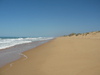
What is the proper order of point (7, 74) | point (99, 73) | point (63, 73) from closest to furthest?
point (99, 73) < point (63, 73) < point (7, 74)

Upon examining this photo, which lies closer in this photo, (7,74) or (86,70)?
(86,70)

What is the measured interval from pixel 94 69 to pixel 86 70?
0.26 metres

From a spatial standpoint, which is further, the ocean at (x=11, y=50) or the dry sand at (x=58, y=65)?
the ocean at (x=11, y=50)

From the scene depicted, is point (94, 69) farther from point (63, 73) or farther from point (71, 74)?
point (63, 73)

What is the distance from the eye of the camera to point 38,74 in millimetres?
3113

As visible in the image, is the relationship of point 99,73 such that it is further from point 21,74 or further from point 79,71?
point 21,74

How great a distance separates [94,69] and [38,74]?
1729mm

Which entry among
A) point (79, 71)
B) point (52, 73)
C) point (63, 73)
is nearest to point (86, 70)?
point (79, 71)

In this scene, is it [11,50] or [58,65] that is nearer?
[58,65]

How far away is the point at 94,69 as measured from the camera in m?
3.06

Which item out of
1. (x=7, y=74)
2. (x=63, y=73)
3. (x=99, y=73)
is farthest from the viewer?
(x=7, y=74)

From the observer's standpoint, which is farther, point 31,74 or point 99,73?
point 31,74

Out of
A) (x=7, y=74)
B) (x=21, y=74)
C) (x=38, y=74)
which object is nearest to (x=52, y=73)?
(x=38, y=74)

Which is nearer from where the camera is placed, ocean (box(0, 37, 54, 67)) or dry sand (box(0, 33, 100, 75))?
dry sand (box(0, 33, 100, 75))
